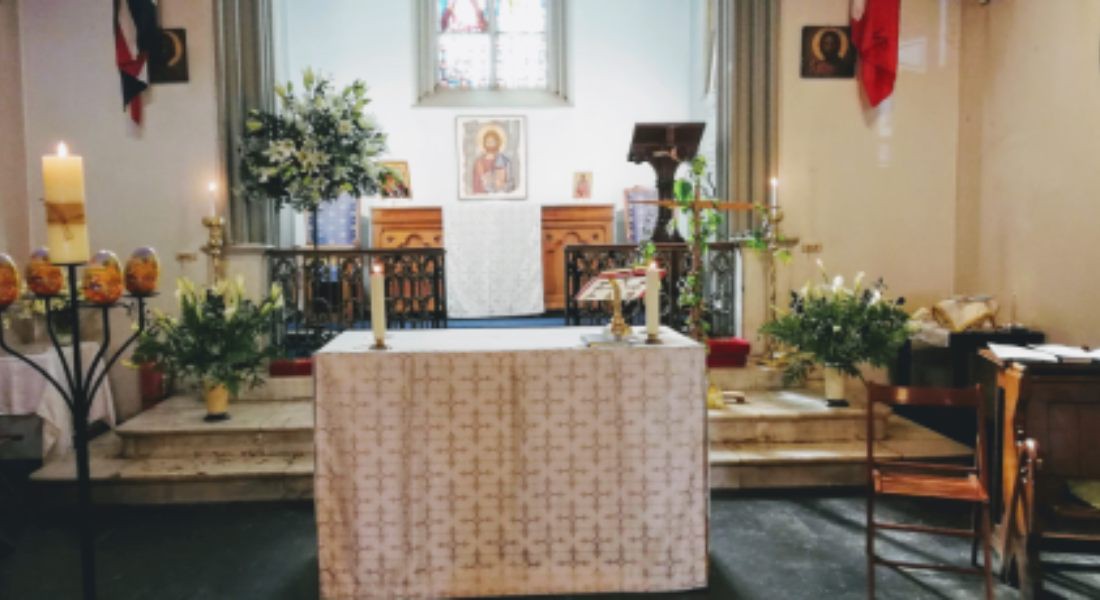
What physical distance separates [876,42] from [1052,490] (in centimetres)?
394

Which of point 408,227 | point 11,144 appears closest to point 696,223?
point 408,227

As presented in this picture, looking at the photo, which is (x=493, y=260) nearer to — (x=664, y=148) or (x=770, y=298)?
(x=664, y=148)

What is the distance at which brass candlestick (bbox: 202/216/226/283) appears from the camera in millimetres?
5730

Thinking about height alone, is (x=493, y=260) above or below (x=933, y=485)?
above

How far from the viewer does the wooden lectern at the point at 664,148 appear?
6.31 metres

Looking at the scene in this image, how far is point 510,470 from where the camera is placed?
3.08m

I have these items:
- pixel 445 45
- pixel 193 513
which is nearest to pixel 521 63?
pixel 445 45

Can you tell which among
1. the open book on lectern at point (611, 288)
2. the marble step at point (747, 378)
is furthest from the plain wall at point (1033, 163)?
the open book on lectern at point (611, 288)

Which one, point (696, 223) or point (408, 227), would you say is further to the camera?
point (408, 227)

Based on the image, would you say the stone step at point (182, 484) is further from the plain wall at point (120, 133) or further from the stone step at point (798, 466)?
the stone step at point (798, 466)

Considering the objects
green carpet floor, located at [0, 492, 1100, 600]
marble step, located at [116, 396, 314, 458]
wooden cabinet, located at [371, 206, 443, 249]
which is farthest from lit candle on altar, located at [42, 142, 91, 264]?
wooden cabinet, located at [371, 206, 443, 249]

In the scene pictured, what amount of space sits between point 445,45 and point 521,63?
0.99 meters

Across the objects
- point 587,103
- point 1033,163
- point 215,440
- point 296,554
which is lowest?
point 296,554

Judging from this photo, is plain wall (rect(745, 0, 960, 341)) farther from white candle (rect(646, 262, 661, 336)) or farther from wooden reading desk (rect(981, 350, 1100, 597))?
white candle (rect(646, 262, 661, 336))
